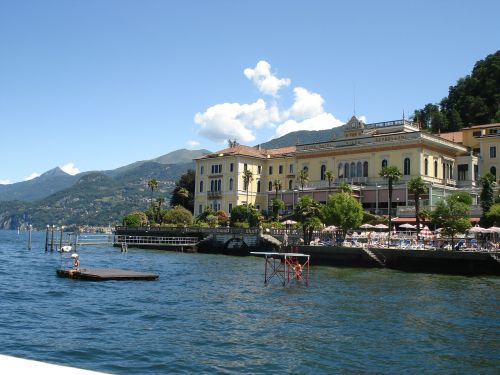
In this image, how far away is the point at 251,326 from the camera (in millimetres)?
21750

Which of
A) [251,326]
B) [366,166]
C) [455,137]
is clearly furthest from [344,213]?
[251,326]

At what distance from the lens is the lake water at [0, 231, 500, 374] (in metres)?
16.4

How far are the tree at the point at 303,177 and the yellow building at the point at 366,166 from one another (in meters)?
0.33

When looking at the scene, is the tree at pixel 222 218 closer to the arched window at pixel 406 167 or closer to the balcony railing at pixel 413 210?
the arched window at pixel 406 167

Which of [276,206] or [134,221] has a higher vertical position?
[276,206]

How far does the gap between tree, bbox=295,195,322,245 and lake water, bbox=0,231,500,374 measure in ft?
73.3

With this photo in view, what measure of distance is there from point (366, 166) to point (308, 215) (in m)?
15.9

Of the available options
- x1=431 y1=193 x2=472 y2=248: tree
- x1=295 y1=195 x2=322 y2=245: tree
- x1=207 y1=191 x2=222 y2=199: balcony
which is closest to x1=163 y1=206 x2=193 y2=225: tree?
x1=207 y1=191 x2=222 y2=199: balcony

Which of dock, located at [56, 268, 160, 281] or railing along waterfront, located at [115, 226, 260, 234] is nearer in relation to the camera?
dock, located at [56, 268, 160, 281]

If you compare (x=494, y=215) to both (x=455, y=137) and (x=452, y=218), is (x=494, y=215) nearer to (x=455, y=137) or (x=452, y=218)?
(x=452, y=218)

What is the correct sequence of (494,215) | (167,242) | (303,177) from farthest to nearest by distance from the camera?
1. (167,242)
2. (303,177)
3. (494,215)

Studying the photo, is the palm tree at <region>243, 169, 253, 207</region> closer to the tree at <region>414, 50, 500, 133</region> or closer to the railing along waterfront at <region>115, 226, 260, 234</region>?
the railing along waterfront at <region>115, 226, 260, 234</region>

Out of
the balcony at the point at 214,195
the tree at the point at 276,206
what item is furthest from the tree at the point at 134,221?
the tree at the point at 276,206

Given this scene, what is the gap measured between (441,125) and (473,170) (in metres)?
24.6
